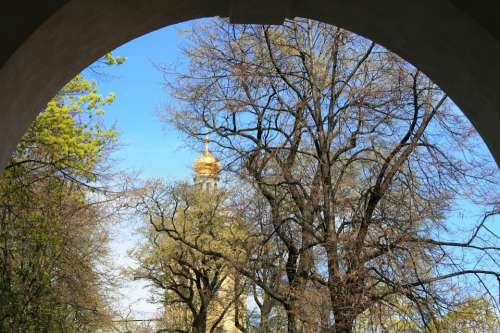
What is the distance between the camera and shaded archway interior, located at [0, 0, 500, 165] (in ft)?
10.2

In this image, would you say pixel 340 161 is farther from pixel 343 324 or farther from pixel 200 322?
pixel 200 322

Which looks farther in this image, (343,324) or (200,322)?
(200,322)

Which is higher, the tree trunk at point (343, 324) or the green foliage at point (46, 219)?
the green foliage at point (46, 219)

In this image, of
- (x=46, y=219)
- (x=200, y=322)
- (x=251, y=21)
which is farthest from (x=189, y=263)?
(x=251, y=21)

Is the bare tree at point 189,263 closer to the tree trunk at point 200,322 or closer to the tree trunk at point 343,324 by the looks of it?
the tree trunk at point 200,322

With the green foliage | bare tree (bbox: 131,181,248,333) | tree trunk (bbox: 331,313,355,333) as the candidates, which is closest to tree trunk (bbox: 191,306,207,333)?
bare tree (bbox: 131,181,248,333)

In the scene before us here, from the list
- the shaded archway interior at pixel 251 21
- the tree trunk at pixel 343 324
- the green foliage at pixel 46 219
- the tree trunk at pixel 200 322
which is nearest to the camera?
the shaded archway interior at pixel 251 21

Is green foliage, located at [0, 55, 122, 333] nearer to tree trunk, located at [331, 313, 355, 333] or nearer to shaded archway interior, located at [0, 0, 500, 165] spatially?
tree trunk, located at [331, 313, 355, 333]

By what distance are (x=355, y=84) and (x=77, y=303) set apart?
30.2ft

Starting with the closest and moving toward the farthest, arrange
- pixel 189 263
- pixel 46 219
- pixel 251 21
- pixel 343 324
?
1. pixel 251 21
2. pixel 343 324
3. pixel 46 219
4. pixel 189 263

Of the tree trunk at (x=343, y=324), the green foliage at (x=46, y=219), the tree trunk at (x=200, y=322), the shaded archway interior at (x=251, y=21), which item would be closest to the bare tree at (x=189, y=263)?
the tree trunk at (x=200, y=322)

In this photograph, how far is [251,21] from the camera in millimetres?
3650

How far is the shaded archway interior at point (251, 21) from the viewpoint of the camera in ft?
10.2

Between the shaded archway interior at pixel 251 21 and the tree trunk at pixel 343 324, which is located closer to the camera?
the shaded archway interior at pixel 251 21
